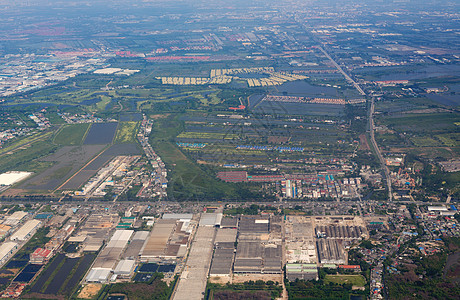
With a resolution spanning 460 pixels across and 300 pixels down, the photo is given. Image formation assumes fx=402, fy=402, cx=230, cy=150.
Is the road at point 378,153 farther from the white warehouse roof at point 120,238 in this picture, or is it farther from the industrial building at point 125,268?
the white warehouse roof at point 120,238

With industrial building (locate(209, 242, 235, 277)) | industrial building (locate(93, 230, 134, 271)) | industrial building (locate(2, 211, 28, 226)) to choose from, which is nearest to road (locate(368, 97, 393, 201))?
industrial building (locate(209, 242, 235, 277))

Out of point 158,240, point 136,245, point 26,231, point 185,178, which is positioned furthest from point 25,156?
point 158,240

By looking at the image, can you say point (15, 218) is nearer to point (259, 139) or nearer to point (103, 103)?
point (259, 139)

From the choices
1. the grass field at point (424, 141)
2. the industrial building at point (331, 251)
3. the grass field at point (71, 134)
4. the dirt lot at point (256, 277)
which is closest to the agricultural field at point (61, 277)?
the dirt lot at point (256, 277)

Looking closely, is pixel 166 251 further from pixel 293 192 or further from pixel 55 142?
pixel 55 142

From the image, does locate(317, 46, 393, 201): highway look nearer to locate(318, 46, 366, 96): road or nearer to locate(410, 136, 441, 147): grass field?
locate(318, 46, 366, 96): road
